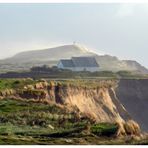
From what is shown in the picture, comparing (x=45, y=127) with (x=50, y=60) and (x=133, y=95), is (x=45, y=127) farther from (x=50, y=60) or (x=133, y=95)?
(x=133, y=95)

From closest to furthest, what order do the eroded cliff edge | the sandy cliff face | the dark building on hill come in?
1. the eroded cliff edge
2. the dark building on hill
3. the sandy cliff face

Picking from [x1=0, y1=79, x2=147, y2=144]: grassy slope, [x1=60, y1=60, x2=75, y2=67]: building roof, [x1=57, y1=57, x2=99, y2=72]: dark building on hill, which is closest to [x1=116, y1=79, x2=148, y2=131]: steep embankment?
[x1=57, y1=57, x2=99, y2=72]: dark building on hill

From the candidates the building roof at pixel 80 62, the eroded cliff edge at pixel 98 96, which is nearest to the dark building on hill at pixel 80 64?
the building roof at pixel 80 62

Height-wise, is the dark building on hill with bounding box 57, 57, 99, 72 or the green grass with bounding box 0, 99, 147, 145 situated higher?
the dark building on hill with bounding box 57, 57, 99, 72

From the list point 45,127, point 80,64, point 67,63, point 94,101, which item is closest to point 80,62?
point 80,64

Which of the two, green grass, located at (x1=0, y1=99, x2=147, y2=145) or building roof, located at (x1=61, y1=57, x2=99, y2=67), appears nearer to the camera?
green grass, located at (x1=0, y1=99, x2=147, y2=145)

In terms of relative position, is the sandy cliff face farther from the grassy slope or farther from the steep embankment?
the grassy slope

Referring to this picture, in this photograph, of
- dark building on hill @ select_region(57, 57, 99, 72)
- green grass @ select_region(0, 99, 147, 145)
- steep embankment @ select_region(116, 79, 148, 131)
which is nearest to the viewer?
green grass @ select_region(0, 99, 147, 145)
